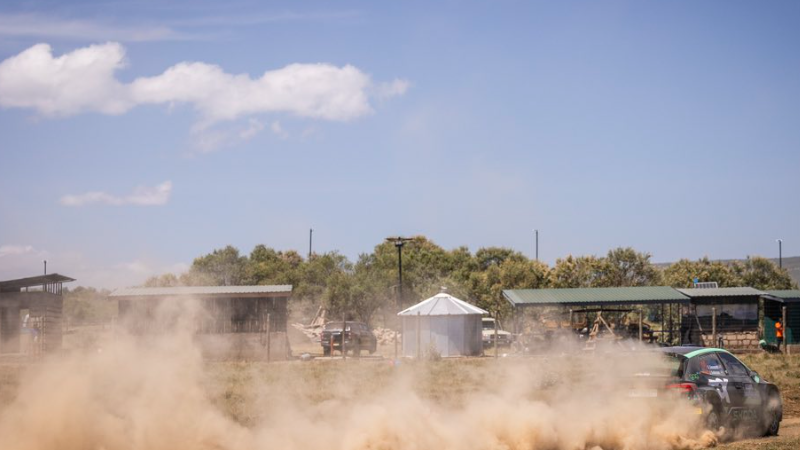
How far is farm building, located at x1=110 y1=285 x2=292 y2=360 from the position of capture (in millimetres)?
33531

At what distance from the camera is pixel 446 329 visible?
136ft

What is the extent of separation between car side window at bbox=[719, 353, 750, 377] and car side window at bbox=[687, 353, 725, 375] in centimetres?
21

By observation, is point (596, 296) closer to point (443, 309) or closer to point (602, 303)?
point (602, 303)

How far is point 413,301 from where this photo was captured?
76062 mm

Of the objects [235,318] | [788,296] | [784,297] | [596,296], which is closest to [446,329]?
[596,296]

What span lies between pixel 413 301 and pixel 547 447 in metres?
63.2

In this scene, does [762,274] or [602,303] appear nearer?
[602,303]

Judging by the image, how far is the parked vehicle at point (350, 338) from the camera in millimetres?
41062

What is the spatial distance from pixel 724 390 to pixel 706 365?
22.1 inches

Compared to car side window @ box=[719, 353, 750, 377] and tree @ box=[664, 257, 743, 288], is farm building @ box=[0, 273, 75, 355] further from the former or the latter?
tree @ box=[664, 257, 743, 288]

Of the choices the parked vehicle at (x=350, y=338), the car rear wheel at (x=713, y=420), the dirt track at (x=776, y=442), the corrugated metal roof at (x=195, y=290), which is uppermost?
the corrugated metal roof at (x=195, y=290)

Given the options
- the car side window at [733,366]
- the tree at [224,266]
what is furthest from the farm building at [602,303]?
the tree at [224,266]

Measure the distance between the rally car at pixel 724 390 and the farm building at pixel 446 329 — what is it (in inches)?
1006

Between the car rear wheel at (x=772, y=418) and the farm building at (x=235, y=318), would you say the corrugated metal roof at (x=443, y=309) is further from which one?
the car rear wheel at (x=772, y=418)
